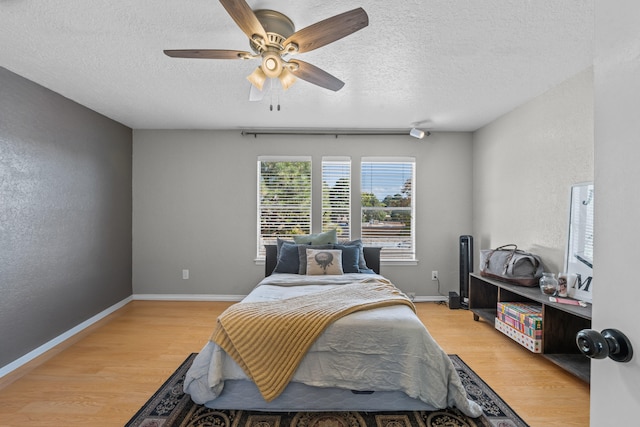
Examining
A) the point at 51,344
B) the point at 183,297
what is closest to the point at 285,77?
Answer: the point at 51,344

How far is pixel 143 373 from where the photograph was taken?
2.51 metres

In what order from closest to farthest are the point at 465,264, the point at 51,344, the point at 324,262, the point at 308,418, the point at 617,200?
the point at 617,200 → the point at 308,418 → the point at 51,344 → the point at 324,262 → the point at 465,264

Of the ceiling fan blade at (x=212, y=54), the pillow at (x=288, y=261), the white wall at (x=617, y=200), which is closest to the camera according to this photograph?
the white wall at (x=617, y=200)

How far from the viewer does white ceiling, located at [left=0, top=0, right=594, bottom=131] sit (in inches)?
72.7

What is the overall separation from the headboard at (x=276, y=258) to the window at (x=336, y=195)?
0.60 metres

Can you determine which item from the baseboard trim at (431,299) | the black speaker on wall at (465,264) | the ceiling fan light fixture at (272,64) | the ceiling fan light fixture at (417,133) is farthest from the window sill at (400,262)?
the ceiling fan light fixture at (272,64)

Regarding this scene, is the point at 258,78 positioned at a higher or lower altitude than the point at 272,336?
higher

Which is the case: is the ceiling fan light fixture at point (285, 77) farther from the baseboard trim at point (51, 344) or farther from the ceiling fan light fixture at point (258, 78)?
the baseboard trim at point (51, 344)

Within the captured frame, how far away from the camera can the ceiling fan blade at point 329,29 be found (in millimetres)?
1533

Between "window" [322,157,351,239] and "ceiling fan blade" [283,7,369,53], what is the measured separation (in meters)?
2.68

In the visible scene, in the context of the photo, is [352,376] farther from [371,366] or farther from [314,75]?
[314,75]

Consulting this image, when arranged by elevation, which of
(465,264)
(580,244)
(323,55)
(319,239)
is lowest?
A: (465,264)

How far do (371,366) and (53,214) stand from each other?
127 inches

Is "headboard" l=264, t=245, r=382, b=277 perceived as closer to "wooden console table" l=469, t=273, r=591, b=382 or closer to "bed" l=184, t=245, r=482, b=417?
"wooden console table" l=469, t=273, r=591, b=382
